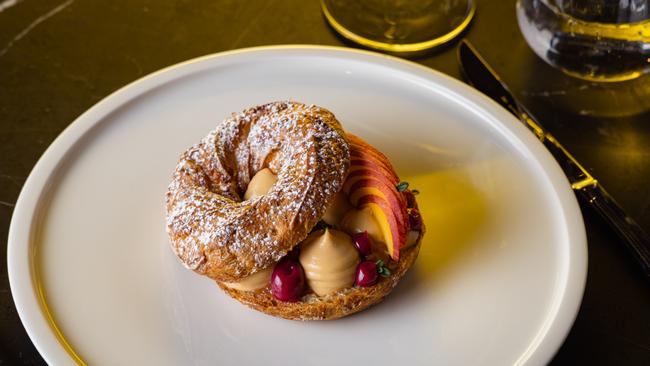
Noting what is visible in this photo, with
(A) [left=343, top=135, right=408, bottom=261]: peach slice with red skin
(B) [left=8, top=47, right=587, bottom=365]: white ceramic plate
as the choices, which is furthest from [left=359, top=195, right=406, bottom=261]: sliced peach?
(B) [left=8, top=47, right=587, bottom=365]: white ceramic plate

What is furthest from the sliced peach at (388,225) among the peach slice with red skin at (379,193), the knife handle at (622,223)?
the knife handle at (622,223)

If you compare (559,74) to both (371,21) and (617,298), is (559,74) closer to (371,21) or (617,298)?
(371,21)

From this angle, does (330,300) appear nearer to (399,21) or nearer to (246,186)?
(246,186)

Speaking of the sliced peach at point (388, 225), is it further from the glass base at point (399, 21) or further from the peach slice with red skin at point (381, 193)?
the glass base at point (399, 21)

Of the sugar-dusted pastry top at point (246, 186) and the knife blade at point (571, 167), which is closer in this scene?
the sugar-dusted pastry top at point (246, 186)

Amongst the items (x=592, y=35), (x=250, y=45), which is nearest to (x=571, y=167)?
(x=592, y=35)

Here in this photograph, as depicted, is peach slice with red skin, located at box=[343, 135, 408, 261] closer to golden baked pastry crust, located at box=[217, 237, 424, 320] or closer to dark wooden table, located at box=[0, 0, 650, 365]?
golden baked pastry crust, located at box=[217, 237, 424, 320]

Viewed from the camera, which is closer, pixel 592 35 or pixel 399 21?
pixel 592 35
